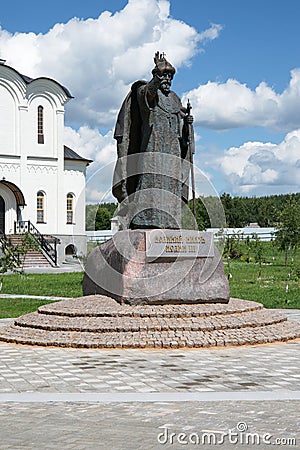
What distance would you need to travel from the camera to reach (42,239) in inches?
1650

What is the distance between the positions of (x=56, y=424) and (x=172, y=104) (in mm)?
8700

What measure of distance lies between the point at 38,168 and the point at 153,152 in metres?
31.6

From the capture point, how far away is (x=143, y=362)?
9680 mm

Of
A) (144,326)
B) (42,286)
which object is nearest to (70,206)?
(42,286)

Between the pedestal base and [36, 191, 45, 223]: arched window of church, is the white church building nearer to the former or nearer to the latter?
[36, 191, 45, 223]: arched window of church

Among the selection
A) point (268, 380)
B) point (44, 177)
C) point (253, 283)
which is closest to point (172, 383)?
point (268, 380)

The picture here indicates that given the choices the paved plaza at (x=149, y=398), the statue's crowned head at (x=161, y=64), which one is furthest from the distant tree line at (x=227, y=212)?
the paved plaza at (x=149, y=398)

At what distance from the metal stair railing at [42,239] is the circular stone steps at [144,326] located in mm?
27736

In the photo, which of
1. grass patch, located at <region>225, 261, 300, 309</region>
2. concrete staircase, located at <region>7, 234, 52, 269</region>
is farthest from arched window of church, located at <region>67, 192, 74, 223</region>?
grass patch, located at <region>225, 261, 300, 309</region>

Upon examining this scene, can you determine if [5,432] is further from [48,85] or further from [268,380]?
[48,85]

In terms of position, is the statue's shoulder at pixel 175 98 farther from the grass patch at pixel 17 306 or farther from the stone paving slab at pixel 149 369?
the grass patch at pixel 17 306

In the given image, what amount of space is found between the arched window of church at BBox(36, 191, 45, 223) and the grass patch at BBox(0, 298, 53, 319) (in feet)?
79.9

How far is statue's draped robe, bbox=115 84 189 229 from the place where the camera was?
531 inches

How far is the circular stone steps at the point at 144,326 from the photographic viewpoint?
1111cm
